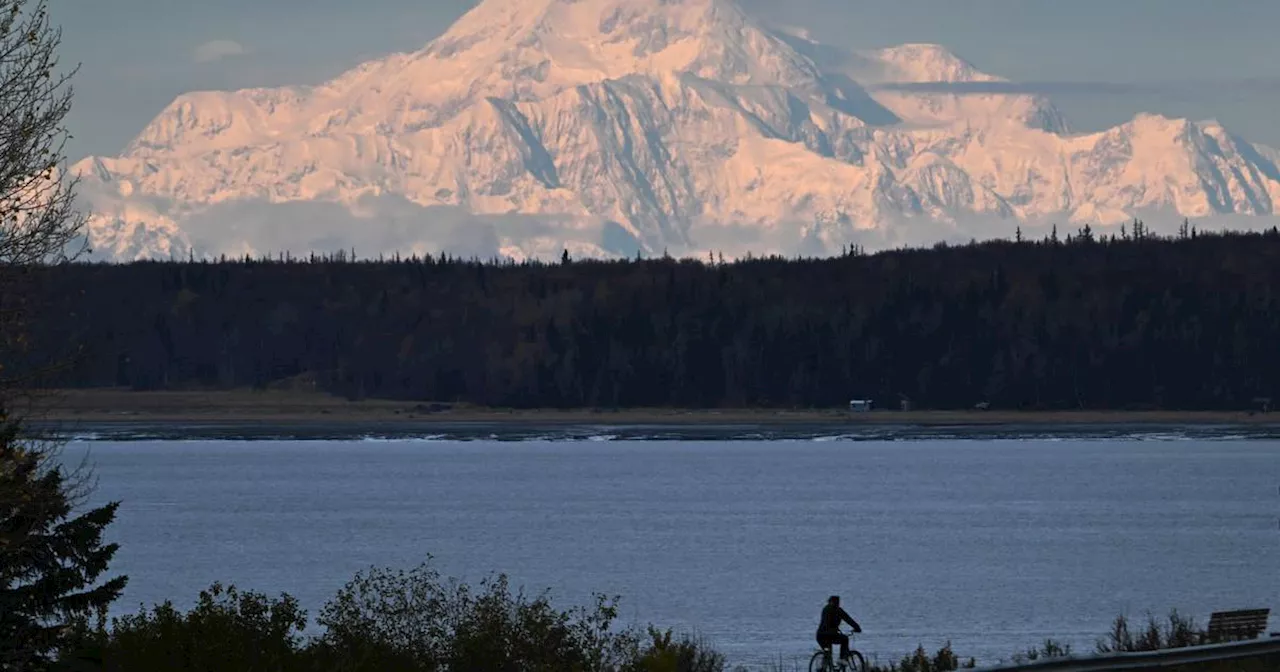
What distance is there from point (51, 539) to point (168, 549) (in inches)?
2530

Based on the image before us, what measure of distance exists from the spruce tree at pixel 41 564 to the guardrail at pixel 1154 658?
1161cm

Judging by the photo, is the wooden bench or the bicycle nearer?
the bicycle

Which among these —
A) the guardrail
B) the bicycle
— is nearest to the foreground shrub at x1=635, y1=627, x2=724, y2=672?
the bicycle

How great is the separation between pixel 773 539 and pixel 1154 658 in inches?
2552

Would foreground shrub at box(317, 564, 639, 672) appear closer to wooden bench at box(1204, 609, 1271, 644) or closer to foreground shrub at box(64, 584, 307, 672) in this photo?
foreground shrub at box(64, 584, 307, 672)

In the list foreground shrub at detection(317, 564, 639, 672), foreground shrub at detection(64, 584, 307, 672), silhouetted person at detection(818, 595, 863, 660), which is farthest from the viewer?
silhouetted person at detection(818, 595, 863, 660)

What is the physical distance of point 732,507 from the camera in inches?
4599

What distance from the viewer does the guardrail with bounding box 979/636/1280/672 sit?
2706cm

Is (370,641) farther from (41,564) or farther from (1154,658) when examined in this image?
(1154,658)

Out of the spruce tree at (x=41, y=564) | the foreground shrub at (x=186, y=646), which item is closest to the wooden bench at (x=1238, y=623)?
the foreground shrub at (x=186, y=646)

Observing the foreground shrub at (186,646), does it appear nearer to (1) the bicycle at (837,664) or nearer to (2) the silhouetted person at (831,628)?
(2) the silhouetted person at (831,628)

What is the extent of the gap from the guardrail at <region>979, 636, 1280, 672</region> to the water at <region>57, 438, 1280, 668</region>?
15.9m

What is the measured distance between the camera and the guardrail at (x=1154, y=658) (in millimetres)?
27062

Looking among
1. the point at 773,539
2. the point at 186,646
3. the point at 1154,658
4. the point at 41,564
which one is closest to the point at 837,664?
the point at 1154,658
